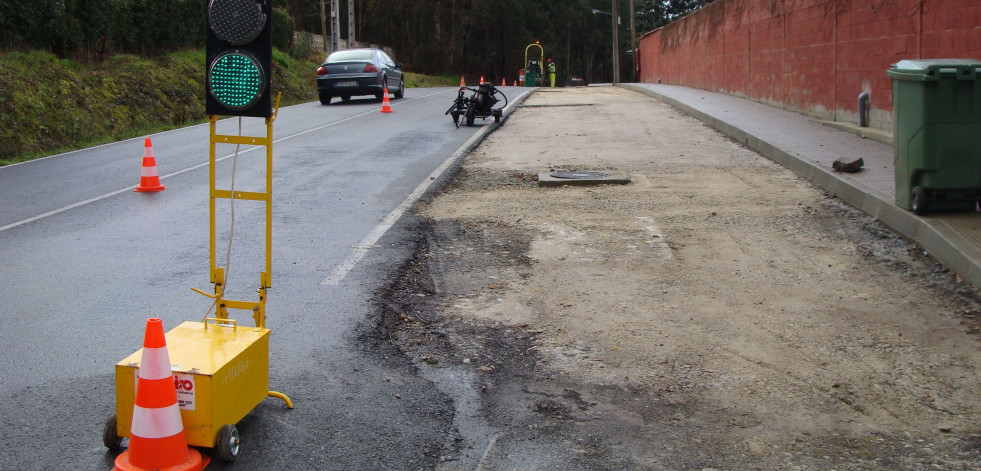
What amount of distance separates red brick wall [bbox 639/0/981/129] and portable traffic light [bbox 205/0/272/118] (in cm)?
956

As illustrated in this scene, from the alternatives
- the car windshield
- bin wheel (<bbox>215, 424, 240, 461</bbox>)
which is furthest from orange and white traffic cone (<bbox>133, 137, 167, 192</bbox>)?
the car windshield

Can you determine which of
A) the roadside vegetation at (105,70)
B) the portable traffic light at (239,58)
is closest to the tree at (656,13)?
the roadside vegetation at (105,70)

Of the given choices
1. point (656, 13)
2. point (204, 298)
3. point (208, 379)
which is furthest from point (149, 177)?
point (656, 13)

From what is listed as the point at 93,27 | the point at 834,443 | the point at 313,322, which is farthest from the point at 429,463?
the point at 93,27

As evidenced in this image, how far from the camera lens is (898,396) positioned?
4.63 metres

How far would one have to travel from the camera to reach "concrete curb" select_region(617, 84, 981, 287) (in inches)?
262

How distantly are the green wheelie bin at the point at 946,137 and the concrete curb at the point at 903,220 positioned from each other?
0.78 ft

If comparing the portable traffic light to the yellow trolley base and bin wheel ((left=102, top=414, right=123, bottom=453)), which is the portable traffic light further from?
bin wheel ((left=102, top=414, right=123, bottom=453))

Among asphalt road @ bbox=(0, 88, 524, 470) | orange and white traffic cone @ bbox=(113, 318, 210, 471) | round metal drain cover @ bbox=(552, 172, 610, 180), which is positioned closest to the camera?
orange and white traffic cone @ bbox=(113, 318, 210, 471)

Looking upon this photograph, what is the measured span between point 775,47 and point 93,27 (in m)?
17.2

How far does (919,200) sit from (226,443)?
6.29 meters

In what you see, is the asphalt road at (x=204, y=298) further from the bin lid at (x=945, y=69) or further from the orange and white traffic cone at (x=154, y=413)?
the bin lid at (x=945, y=69)

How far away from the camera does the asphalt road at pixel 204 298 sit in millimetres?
4102

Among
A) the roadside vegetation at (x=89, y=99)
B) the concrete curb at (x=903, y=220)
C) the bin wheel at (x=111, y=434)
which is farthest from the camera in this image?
the roadside vegetation at (x=89, y=99)
